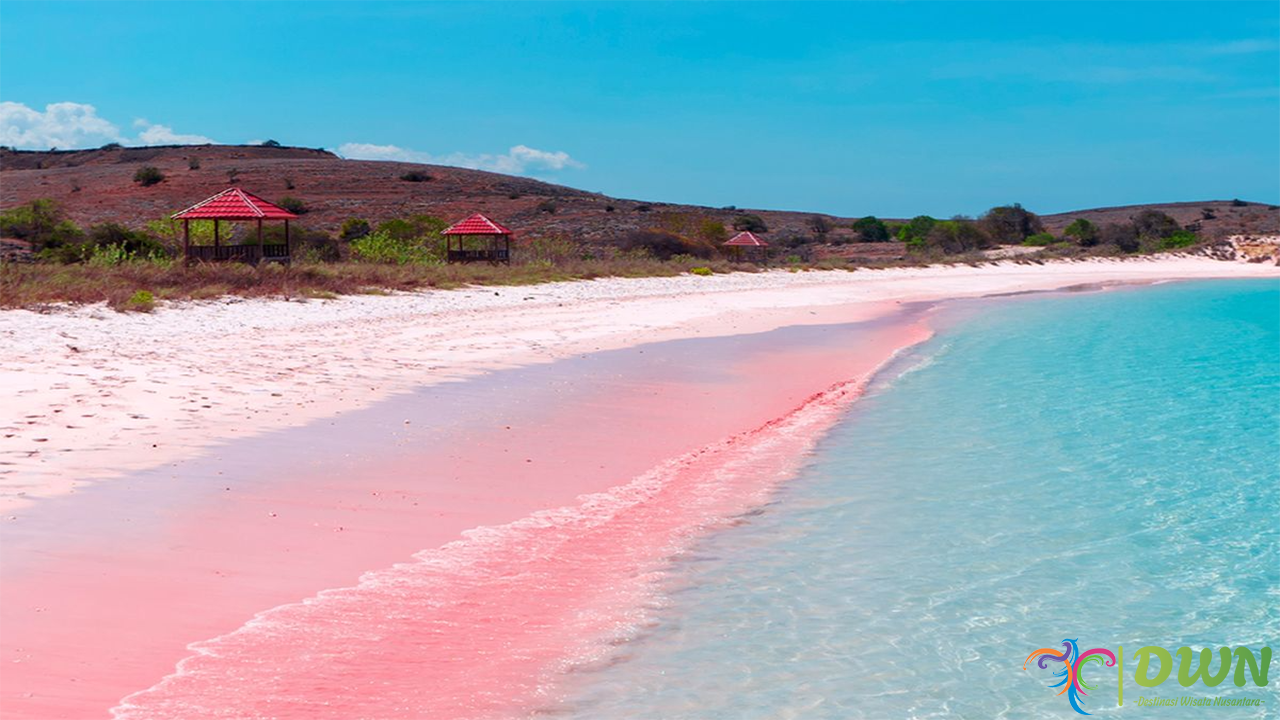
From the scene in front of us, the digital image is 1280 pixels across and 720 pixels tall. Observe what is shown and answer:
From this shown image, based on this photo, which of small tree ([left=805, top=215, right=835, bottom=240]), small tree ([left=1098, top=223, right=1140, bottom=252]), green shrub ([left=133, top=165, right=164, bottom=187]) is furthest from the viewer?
green shrub ([left=133, top=165, right=164, bottom=187])

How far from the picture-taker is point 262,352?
43.9 ft

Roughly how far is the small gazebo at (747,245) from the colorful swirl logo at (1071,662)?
41.8 meters

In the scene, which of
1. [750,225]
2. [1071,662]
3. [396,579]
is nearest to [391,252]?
[396,579]

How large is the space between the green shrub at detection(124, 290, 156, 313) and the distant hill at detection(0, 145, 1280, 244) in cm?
3737

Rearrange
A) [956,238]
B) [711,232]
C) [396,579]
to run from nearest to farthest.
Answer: [396,579]
[711,232]
[956,238]

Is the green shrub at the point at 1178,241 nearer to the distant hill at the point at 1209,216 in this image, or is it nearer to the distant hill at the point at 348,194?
the distant hill at the point at 1209,216

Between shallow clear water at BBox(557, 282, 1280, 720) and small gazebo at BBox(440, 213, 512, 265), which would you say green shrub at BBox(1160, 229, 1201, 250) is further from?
shallow clear water at BBox(557, 282, 1280, 720)

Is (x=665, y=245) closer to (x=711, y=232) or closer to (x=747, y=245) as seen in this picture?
(x=747, y=245)

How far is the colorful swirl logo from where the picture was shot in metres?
4.69

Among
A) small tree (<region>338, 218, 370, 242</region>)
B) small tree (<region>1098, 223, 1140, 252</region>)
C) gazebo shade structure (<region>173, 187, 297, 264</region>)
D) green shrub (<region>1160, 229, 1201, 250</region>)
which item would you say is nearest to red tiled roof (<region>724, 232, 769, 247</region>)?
small tree (<region>338, 218, 370, 242</region>)

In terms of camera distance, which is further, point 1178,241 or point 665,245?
point 1178,241

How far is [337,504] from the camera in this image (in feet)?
22.5

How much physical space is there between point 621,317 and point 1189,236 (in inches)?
2027

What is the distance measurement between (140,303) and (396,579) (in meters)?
13.9
